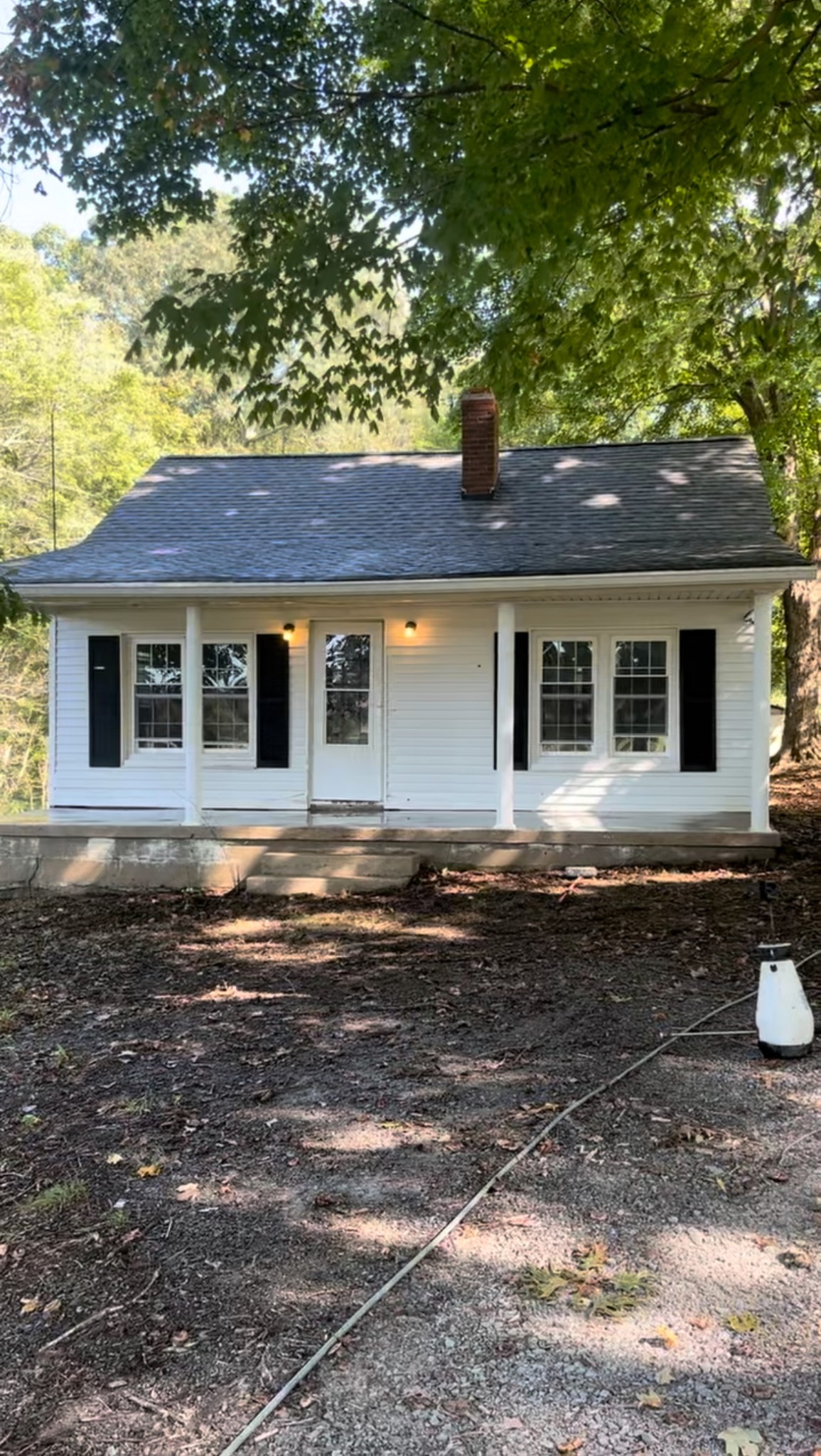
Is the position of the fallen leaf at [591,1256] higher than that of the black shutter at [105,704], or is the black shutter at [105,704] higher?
→ the black shutter at [105,704]

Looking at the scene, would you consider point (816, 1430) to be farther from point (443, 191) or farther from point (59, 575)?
point (59, 575)

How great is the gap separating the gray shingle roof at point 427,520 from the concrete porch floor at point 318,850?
2.47 m

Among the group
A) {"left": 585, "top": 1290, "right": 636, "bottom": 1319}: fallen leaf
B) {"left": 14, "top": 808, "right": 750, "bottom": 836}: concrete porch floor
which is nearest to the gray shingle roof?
{"left": 14, "top": 808, "right": 750, "bottom": 836}: concrete porch floor

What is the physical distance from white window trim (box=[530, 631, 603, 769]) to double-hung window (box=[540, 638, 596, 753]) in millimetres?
17

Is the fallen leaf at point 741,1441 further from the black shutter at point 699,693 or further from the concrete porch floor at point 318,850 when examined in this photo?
the black shutter at point 699,693

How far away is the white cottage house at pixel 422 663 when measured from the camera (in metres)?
9.48

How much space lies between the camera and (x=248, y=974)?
6234 millimetres

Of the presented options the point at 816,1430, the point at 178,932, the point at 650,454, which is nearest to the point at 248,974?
the point at 178,932

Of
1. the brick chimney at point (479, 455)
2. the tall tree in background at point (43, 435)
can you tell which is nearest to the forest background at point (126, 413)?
the tall tree in background at point (43, 435)

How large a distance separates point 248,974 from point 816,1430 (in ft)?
15.2

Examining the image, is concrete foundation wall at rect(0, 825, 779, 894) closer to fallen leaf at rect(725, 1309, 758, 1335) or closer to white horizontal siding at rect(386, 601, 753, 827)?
white horizontal siding at rect(386, 601, 753, 827)

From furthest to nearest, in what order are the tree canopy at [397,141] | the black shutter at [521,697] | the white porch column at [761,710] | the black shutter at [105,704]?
the black shutter at [105,704] → the black shutter at [521,697] → the white porch column at [761,710] → the tree canopy at [397,141]

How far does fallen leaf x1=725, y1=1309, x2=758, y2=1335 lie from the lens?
94.0 inches

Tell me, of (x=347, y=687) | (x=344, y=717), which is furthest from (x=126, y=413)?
(x=344, y=717)
